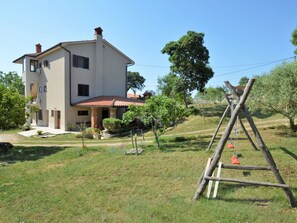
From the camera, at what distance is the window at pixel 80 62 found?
82.8ft

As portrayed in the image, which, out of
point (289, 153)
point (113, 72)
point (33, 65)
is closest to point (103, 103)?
point (113, 72)

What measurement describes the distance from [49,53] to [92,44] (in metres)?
5.47

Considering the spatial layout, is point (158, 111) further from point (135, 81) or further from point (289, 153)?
point (135, 81)

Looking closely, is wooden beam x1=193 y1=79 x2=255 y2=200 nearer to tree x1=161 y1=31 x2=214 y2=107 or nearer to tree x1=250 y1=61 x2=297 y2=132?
tree x1=250 y1=61 x2=297 y2=132

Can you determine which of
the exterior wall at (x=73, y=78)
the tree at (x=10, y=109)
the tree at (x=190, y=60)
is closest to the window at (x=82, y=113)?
the exterior wall at (x=73, y=78)

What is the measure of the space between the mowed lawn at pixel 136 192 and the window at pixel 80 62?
17.4 m

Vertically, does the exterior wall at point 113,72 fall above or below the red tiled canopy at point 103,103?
above

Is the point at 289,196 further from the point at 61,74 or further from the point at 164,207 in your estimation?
the point at 61,74

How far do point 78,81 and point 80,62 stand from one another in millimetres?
2298

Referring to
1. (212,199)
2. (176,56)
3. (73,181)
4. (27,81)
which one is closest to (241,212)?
(212,199)

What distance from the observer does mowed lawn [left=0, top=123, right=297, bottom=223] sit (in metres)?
4.92

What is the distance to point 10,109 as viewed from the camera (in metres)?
14.1

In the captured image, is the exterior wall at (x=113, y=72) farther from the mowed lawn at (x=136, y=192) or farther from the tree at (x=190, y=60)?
the mowed lawn at (x=136, y=192)

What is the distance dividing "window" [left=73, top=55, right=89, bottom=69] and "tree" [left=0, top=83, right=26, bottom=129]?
1150 cm
